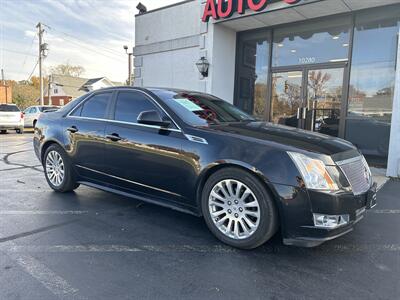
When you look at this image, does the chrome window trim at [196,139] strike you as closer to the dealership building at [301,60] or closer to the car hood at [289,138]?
the car hood at [289,138]

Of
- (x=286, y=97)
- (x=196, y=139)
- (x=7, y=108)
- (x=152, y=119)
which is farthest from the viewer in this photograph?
(x=7, y=108)

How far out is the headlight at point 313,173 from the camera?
9.68 ft

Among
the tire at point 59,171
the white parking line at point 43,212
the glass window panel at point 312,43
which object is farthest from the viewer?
the glass window panel at point 312,43

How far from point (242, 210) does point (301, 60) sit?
6.91 metres

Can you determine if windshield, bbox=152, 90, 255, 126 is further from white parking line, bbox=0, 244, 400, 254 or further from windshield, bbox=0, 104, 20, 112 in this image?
windshield, bbox=0, 104, 20, 112

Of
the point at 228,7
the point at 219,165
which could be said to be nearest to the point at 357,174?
the point at 219,165

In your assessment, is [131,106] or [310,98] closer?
[131,106]

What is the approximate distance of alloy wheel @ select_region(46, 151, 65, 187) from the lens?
510 cm

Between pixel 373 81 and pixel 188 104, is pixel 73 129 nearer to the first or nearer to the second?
pixel 188 104

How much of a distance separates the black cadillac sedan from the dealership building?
14.8ft

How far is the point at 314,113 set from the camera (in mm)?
8844

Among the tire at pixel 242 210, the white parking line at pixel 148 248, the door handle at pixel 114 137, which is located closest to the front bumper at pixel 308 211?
the tire at pixel 242 210

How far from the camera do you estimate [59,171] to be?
203 inches

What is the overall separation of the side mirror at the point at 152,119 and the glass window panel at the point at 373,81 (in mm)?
6049
